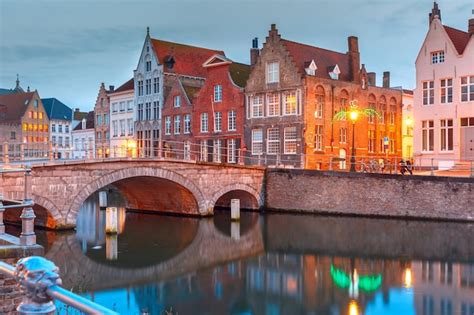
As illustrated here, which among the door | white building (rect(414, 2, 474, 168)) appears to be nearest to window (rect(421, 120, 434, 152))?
white building (rect(414, 2, 474, 168))

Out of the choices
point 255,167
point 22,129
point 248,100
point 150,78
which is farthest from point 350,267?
point 22,129

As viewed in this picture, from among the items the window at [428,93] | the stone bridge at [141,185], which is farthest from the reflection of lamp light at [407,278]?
the window at [428,93]

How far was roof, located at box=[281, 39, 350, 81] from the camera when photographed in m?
40.8

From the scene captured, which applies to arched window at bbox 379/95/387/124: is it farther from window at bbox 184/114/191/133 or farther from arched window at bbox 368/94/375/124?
window at bbox 184/114/191/133

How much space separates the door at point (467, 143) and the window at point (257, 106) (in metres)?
14.1

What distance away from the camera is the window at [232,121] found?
4369 cm

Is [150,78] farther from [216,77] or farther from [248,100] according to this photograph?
[248,100]

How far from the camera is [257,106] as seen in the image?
139ft

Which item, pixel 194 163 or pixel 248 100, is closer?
pixel 194 163

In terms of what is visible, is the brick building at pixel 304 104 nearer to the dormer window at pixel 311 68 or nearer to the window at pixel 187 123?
the dormer window at pixel 311 68

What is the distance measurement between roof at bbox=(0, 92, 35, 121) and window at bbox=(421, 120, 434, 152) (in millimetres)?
60022

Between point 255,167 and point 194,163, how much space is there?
4.92 meters

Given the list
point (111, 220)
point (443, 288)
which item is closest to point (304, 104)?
point (111, 220)

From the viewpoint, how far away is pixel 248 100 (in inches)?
1687
